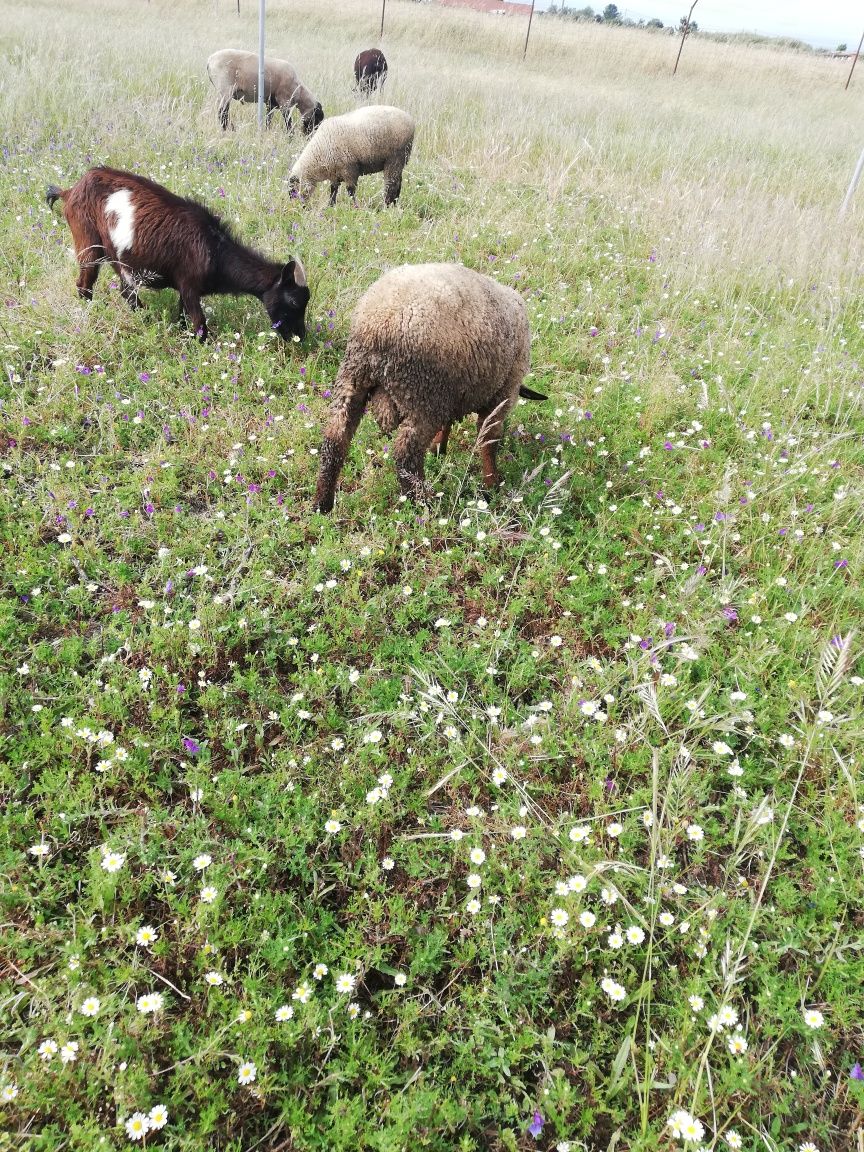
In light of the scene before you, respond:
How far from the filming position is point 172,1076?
1813mm

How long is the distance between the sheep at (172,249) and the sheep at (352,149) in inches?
125

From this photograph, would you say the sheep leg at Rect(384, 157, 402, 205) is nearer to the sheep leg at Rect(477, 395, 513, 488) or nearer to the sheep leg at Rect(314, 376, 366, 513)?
the sheep leg at Rect(477, 395, 513, 488)

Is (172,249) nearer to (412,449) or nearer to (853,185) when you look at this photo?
(412,449)

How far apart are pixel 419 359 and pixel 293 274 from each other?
2207mm

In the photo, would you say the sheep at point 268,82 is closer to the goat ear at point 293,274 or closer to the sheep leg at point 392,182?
the sheep leg at point 392,182

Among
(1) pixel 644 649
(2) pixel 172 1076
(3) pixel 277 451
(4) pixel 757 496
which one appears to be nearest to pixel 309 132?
(3) pixel 277 451

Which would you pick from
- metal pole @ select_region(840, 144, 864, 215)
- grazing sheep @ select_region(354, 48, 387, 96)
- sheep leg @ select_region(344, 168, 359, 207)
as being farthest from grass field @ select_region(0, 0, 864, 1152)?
grazing sheep @ select_region(354, 48, 387, 96)

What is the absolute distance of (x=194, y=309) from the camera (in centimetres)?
493

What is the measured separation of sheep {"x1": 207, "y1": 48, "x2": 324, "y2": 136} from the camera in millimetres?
10109

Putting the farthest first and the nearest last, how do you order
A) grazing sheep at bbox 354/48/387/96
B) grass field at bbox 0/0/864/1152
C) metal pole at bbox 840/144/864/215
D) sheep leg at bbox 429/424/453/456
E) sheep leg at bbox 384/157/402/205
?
1. grazing sheep at bbox 354/48/387/96
2. metal pole at bbox 840/144/864/215
3. sheep leg at bbox 384/157/402/205
4. sheep leg at bbox 429/424/453/456
5. grass field at bbox 0/0/864/1152

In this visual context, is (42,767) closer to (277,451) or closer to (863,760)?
(277,451)

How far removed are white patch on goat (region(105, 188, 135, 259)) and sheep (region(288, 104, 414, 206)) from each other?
3246mm

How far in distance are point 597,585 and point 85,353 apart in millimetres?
3957

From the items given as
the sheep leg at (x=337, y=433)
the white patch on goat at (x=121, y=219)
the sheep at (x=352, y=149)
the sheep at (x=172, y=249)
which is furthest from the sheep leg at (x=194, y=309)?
the sheep at (x=352, y=149)
